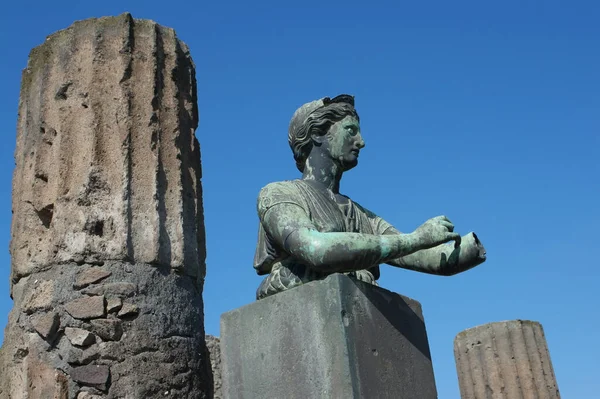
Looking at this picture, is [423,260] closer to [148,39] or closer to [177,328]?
[177,328]

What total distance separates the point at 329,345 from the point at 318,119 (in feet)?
4.18

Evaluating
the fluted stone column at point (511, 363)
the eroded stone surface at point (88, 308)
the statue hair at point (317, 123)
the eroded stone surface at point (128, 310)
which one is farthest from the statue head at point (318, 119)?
the fluted stone column at point (511, 363)

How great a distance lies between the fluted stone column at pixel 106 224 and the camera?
20.8 feet

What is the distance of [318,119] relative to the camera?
396 cm

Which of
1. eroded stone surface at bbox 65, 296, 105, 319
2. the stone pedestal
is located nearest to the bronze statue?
the stone pedestal

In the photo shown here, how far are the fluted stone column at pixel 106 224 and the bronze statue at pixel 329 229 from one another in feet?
9.49

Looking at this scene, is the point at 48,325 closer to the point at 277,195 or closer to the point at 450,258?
the point at 277,195

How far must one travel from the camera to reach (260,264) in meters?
3.80

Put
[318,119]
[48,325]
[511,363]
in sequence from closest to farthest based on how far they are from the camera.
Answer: [318,119], [48,325], [511,363]

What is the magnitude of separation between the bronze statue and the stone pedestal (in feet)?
0.42

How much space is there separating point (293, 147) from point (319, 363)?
4.33 feet

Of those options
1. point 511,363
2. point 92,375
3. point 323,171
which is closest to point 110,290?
point 92,375

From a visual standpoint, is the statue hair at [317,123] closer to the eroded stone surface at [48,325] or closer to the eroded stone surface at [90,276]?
the eroded stone surface at [90,276]

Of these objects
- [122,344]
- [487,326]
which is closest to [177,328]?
[122,344]
